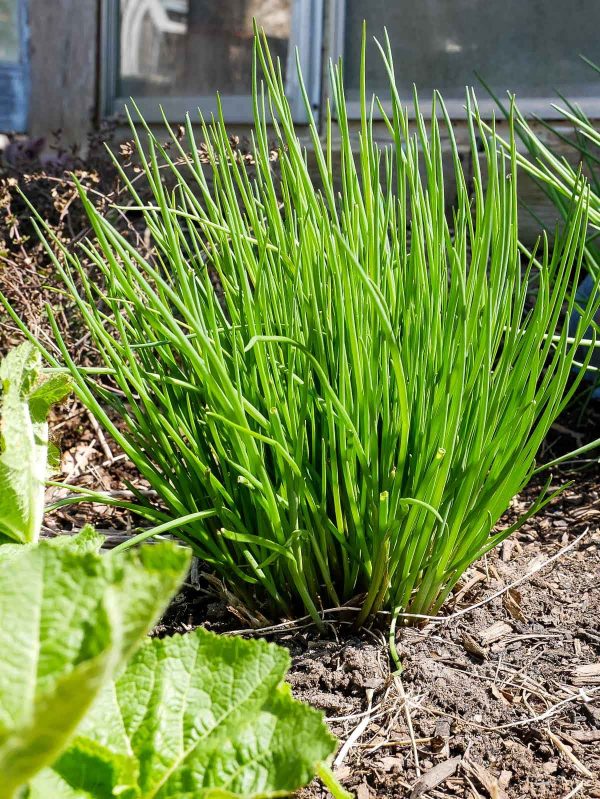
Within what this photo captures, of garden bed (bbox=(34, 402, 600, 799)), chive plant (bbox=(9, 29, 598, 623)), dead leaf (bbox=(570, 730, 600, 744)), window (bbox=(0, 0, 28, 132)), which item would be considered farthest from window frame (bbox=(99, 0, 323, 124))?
dead leaf (bbox=(570, 730, 600, 744))

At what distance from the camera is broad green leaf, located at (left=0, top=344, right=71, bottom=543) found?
2.59ft

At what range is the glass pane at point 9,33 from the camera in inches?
163

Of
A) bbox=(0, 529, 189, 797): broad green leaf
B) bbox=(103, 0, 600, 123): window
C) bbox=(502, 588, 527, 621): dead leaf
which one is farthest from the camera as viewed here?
bbox=(103, 0, 600, 123): window

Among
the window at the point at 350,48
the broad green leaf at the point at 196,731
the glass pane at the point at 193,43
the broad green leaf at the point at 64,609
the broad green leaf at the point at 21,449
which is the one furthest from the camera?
the glass pane at the point at 193,43

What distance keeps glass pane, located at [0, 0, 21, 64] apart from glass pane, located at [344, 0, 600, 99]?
183cm

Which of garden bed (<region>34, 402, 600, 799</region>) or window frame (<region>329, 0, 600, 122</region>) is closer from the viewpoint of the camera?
garden bed (<region>34, 402, 600, 799</region>)

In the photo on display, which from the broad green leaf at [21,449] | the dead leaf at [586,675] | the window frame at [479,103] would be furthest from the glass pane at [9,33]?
the dead leaf at [586,675]

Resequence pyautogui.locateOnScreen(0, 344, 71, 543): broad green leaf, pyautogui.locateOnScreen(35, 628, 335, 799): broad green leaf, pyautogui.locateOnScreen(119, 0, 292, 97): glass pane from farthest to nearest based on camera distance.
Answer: pyautogui.locateOnScreen(119, 0, 292, 97): glass pane
pyautogui.locateOnScreen(0, 344, 71, 543): broad green leaf
pyautogui.locateOnScreen(35, 628, 335, 799): broad green leaf

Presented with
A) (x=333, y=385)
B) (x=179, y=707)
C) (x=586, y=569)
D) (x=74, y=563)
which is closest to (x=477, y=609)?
(x=586, y=569)

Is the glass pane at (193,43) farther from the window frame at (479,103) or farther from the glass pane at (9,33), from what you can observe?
the glass pane at (9,33)

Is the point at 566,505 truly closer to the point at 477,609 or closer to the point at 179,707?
the point at 477,609

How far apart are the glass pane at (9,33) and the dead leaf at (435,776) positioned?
13.5 ft

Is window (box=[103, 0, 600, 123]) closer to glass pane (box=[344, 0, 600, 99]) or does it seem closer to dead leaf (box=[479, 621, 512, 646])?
glass pane (box=[344, 0, 600, 99])

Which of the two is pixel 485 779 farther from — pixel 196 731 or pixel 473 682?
pixel 196 731
